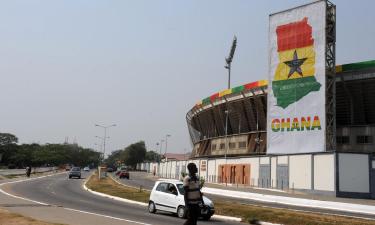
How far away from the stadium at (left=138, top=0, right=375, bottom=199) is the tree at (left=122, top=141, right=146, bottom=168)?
4808 inches

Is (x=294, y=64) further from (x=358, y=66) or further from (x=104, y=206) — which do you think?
(x=104, y=206)

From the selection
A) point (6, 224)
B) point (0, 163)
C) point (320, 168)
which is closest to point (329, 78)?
point (320, 168)

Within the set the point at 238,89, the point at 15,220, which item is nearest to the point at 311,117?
the point at 238,89

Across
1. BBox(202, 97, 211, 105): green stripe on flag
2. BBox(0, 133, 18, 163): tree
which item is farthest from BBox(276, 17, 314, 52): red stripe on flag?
BBox(0, 133, 18, 163): tree

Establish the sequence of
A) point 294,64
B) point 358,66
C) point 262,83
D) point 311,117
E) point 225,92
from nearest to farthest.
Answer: point 311,117, point 294,64, point 358,66, point 262,83, point 225,92

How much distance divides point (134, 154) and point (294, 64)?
141027mm

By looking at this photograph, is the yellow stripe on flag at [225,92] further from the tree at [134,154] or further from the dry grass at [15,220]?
the tree at [134,154]

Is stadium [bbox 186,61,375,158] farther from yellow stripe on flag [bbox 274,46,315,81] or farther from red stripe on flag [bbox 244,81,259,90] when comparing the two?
yellow stripe on flag [bbox 274,46,315,81]

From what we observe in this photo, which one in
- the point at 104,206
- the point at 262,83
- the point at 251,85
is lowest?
the point at 104,206

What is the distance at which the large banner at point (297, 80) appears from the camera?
170 ft

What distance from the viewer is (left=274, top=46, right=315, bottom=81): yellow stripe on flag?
53.0 metres

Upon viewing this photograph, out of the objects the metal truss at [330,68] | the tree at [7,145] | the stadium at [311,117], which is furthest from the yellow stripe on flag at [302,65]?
the tree at [7,145]

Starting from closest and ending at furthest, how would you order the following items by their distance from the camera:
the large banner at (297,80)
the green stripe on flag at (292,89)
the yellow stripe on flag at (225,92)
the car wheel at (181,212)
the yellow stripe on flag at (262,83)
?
the car wheel at (181,212) → the large banner at (297,80) → the green stripe on flag at (292,89) → the yellow stripe on flag at (262,83) → the yellow stripe on flag at (225,92)

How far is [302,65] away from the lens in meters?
53.8
